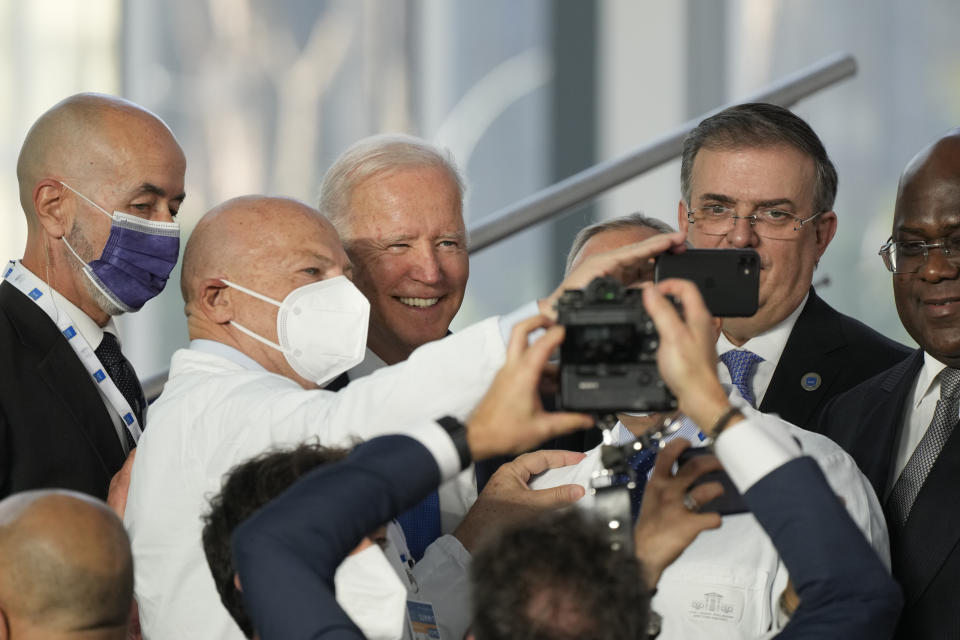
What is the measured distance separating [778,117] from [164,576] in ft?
4.41

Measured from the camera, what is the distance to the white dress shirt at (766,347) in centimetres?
240

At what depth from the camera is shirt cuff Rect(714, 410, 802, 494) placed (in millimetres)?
1305

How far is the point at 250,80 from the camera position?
19.8 feet

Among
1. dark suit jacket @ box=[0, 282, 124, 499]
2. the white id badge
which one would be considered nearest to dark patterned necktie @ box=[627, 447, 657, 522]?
the white id badge

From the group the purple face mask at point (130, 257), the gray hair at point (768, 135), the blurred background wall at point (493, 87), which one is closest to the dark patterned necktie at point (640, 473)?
the gray hair at point (768, 135)

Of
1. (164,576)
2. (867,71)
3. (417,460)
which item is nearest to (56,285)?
(164,576)

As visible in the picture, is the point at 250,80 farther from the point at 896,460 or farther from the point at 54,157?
the point at 896,460

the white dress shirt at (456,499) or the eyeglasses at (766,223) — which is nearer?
the white dress shirt at (456,499)

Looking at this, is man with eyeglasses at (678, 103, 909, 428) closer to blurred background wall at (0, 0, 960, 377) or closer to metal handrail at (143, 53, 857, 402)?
metal handrail at (143, 53, 857, 402)

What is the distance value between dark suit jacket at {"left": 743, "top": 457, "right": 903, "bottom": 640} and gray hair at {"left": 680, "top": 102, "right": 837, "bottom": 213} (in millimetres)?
1164

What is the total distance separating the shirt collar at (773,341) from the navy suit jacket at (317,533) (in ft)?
4.00

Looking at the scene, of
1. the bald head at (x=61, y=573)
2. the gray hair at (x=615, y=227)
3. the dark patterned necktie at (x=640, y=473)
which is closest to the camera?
the bald head at (x=61, y=573)

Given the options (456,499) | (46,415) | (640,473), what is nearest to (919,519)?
(640,473)

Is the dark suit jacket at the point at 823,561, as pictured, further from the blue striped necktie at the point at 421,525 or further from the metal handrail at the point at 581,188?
the metal handrail at the point at 581,188
